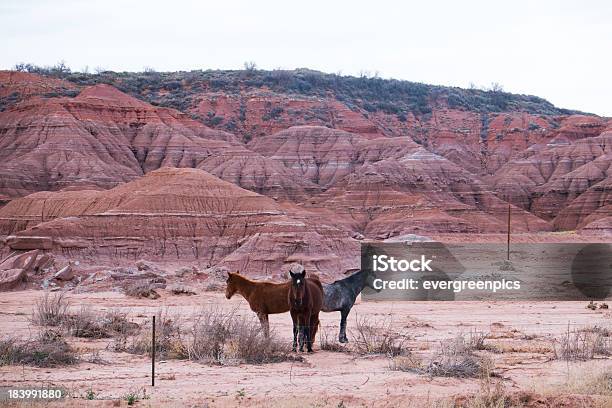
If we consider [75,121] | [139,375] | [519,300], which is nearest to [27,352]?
[139,375]

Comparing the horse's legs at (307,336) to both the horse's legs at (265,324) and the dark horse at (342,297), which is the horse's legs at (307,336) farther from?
the dark horse at (342,297)

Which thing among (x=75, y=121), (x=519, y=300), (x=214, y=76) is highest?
(x=214, y=76)

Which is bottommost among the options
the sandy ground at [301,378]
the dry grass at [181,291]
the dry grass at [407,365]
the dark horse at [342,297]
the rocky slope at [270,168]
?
the dry grass at [181,291]

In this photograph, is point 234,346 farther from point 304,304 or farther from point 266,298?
point 304,304

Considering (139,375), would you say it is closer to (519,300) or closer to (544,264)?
(519,300)

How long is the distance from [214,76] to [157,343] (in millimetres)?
112275

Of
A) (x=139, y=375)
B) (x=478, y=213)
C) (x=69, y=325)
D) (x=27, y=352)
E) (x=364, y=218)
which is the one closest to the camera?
(x=139, y=375)

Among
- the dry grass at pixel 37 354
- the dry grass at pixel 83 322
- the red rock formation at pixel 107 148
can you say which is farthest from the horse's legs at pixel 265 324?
the red rock formation at pixel 107 148

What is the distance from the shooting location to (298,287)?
1545 cm

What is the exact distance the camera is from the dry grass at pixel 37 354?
14.9 m

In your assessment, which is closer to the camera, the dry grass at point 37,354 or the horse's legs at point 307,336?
the dry grass at point 37,354

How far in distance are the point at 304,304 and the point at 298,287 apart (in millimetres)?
488

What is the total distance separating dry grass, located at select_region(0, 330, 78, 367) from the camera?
14.9m

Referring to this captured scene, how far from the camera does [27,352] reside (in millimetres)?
15172
